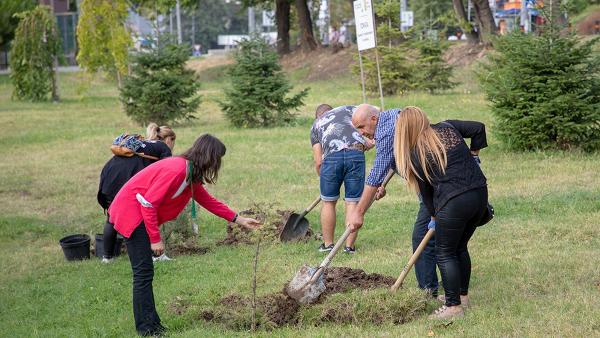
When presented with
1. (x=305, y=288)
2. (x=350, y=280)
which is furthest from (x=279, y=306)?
(x=350, y=280)

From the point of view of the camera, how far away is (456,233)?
20.2ft

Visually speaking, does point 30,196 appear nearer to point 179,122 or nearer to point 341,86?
point 179,122

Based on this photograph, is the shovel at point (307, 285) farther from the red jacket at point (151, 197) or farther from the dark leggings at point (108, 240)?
the dark leggings at point (108, 240)

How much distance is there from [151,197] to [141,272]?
587mm

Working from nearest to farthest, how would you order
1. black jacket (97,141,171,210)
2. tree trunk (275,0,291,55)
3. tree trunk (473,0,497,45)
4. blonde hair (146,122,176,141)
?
black jacket (97,141,171,210) → blonde hair (146,122,176,141) → tree trunk (473,0,497,45) → tree trunk (275,0,291,55)

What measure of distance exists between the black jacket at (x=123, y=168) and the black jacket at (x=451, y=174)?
13.6 ft

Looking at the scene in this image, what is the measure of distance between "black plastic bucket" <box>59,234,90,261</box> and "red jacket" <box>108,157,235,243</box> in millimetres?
3760

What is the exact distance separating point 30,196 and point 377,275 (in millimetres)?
8885

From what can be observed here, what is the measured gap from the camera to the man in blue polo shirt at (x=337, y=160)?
917cm

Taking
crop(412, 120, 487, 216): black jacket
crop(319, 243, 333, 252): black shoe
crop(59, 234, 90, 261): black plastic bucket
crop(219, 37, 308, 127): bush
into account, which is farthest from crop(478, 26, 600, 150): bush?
crop(412, 120, 487, 216): black jacket

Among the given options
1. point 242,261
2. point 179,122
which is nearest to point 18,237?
point 242,261

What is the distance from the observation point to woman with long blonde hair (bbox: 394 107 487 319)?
606 centimetres

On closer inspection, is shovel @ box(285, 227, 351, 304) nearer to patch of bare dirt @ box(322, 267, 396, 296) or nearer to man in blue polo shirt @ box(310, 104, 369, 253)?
patch of bare dirt @ box(322, 267, 396, 296)

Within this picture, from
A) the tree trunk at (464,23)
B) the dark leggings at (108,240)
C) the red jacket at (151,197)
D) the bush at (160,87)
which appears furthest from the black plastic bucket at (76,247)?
the tree trunk at (464,23)
